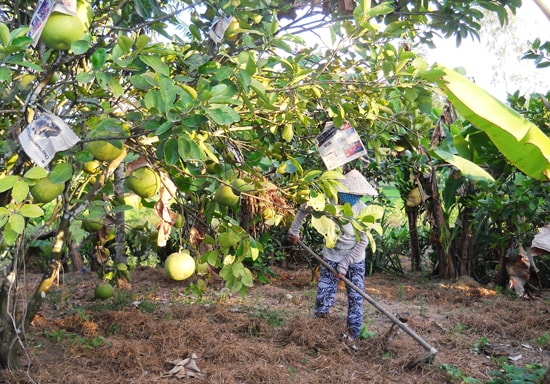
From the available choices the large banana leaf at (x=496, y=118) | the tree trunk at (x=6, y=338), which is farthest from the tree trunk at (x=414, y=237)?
the tree trunk at (x=6, y=338)

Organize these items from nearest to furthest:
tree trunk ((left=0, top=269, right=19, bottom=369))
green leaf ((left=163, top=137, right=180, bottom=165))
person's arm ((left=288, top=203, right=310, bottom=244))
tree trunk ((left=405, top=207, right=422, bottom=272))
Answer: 1. green leaf ((left=163, top=137, right=180, bottom=165))
2. tree trunk ((left=0, top=269, right=19, bottom=369))
3. person's arm ((left=288, top=203, right=310, bottom=244))
4. tree trunk ((left=405, top=207, right=422, bottom=272))

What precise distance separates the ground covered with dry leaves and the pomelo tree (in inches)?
28.0

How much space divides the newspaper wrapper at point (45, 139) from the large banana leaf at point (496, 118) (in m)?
1.48

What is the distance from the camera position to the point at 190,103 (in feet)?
5.81

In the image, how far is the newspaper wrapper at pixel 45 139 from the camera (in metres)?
1.92

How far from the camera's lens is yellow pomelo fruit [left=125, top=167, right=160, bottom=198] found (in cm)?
240

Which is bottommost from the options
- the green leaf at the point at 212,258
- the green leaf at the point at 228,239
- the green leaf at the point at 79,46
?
the green leaf at the point at 212,258

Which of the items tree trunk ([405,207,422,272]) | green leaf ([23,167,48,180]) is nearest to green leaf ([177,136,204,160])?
green leaf ([23,167,48,180])

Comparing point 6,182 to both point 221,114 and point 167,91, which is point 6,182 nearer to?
point 167,91

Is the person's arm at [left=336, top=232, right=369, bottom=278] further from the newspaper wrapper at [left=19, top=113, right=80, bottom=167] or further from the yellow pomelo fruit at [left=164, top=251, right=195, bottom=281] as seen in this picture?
the newspaper wrapper at [left=19, top=113, right=80, bottom=167]

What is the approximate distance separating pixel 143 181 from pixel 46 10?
82cm

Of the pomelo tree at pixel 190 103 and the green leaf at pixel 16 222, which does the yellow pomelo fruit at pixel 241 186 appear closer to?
the pomelo tree at pixel 190 103

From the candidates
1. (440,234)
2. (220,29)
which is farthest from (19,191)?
(440,234)

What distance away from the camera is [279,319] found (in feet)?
15.5
